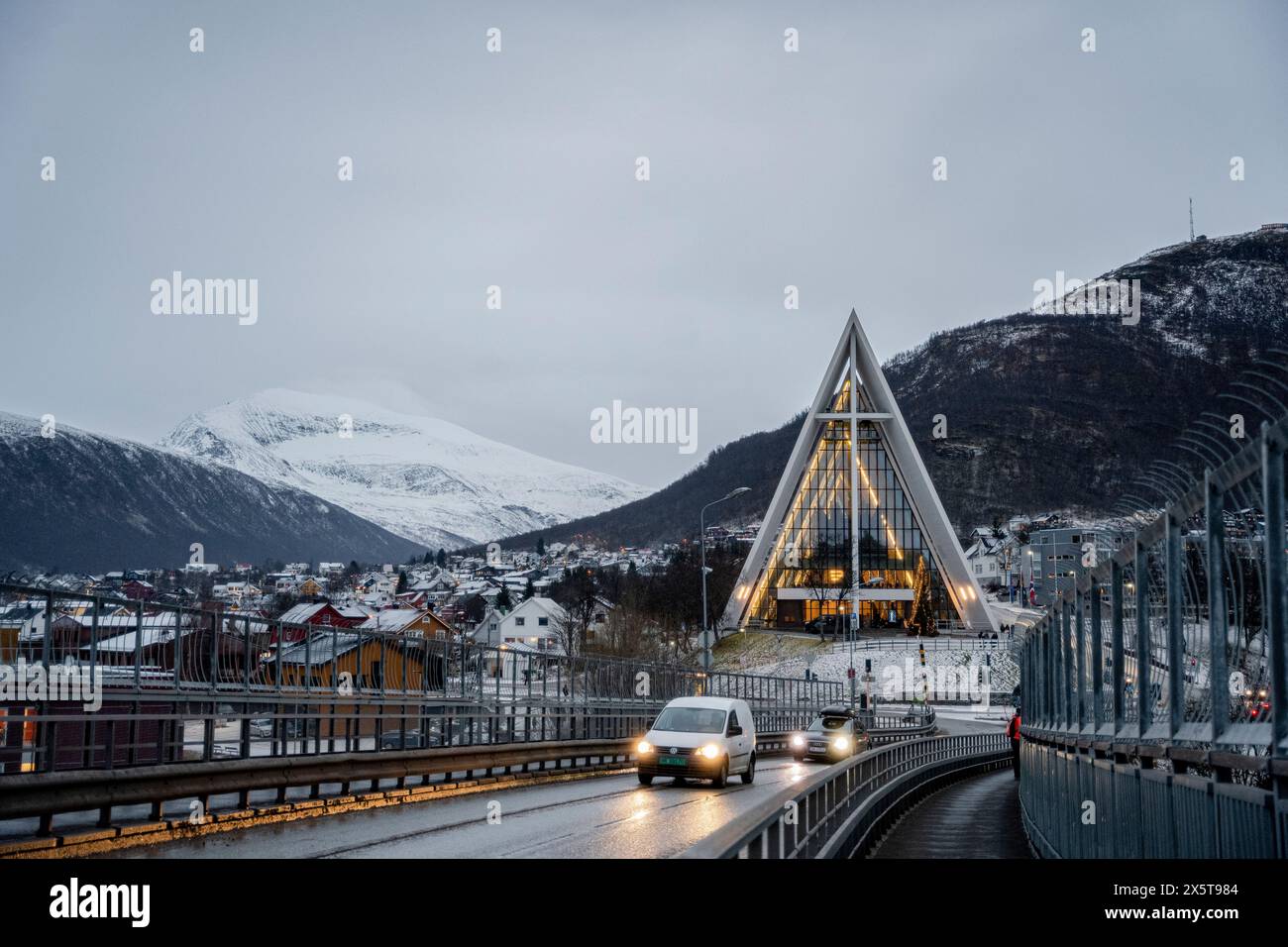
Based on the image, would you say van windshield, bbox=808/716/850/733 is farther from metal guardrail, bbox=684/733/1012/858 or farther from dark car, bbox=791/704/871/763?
metal guardrail, bbox=684/733/1012/858

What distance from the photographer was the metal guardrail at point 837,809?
23.2 feet

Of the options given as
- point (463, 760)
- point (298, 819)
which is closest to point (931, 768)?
point (463, 760)

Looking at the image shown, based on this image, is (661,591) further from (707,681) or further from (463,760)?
(463,760)

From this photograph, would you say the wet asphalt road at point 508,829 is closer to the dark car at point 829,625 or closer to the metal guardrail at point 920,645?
the metal guardrail at point 920,645

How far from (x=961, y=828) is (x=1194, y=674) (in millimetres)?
17045

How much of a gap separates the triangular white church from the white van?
88574mm

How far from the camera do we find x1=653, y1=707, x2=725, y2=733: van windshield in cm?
2603

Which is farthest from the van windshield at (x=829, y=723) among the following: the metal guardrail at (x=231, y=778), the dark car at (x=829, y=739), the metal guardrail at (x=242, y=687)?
the metal guardrail at (x=231, y=778)

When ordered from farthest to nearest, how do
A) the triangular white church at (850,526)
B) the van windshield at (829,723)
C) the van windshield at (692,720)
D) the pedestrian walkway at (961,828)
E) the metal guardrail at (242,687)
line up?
the triangular white church at (850,526), the van windshield at (829,723), the van windshield at (692,720), the pedestrian walkway at (961,828), the metal guardrail at (242,687)

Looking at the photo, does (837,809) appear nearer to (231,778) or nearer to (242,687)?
(231,778)

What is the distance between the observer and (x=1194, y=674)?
8.19m

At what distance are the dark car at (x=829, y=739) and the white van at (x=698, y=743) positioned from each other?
1386cm

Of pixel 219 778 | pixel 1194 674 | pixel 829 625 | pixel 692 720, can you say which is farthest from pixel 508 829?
pixel 829 625
